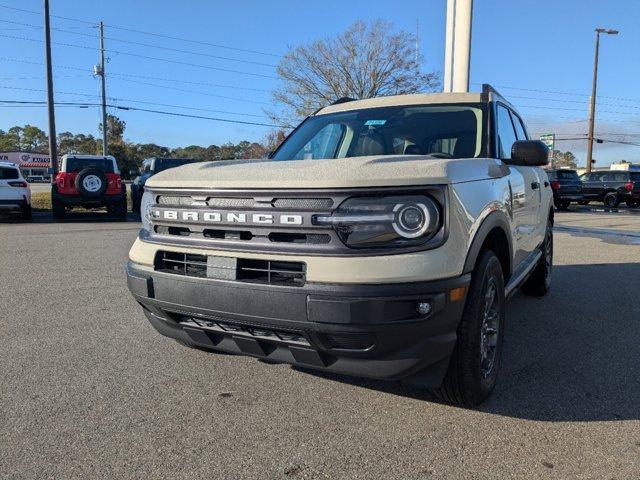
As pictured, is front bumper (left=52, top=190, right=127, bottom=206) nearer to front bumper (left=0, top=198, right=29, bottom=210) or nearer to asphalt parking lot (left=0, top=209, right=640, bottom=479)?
front bumper (left=0, top=198, right=29, bottom=210)

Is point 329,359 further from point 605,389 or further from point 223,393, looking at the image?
point 605,389

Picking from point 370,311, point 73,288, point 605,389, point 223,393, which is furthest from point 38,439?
point 73,288

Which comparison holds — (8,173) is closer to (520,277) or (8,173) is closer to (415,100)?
(415,100)

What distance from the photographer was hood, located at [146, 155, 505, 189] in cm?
243

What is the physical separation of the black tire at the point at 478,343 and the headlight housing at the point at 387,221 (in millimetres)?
538

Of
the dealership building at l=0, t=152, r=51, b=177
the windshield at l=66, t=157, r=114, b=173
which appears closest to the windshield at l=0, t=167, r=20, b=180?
the windshield at l=66, t=157, r=114, b=173

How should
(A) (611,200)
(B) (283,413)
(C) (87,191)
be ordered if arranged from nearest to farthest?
(B) (283,413)
(C) (87,191)
(A) (611,200)

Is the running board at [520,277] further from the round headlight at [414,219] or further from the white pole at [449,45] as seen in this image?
the white pole at [449,45]

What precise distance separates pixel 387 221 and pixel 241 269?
757 millimetres

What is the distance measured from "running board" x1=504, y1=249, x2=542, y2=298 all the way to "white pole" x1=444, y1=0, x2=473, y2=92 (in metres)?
9.56

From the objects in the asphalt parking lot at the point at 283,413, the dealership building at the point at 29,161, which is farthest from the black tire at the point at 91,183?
the dealership building at the point at 29,161

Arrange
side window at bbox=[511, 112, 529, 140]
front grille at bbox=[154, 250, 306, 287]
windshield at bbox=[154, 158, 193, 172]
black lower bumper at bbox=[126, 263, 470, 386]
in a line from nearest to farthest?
1. black lower bumper at bbox=[126, 263, 470, 386]
2. front grille at bbox=[154, 250, 306, 287]
3. side window at bbox=[511, 112, 529, 140]
4. windshield at bbox=[154, 158, 193, 172]

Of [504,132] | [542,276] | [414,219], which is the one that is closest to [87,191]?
[542,276]

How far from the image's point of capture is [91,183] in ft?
46.6
